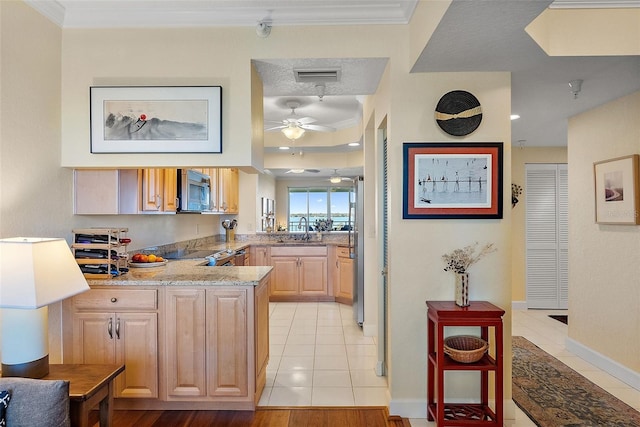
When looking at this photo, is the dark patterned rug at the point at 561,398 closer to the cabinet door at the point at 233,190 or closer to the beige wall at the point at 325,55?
the beige wall at the point at 325,55

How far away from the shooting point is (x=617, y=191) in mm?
3102

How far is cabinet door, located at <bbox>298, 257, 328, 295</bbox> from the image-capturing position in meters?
5.62

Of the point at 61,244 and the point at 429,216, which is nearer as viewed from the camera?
the point at 61,244

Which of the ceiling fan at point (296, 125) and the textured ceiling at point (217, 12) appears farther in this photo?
the ceiling fan at point (296, 125)

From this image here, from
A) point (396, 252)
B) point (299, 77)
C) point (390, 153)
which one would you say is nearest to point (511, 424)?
point (396, 252)

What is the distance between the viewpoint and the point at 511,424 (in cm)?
238

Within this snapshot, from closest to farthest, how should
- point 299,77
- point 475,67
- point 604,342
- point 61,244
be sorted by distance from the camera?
1. point 61,244
2. point 475,67
3. point 299,77
4. point 604,342

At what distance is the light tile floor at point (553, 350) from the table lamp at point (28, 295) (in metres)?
2.16

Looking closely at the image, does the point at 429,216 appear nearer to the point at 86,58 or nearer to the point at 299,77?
the point at 299,77

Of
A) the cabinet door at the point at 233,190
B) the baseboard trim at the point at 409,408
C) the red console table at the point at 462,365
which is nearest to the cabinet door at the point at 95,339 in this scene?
the baseboard trim at the point at 409,408

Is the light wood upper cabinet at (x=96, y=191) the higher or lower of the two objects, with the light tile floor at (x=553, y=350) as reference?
higher

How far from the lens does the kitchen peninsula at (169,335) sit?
95.0 inches

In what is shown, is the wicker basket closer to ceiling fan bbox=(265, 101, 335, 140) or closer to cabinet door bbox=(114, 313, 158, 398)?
cabinet door bbox=(114, 313, 158, 398)

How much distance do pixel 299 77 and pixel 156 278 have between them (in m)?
1.77
